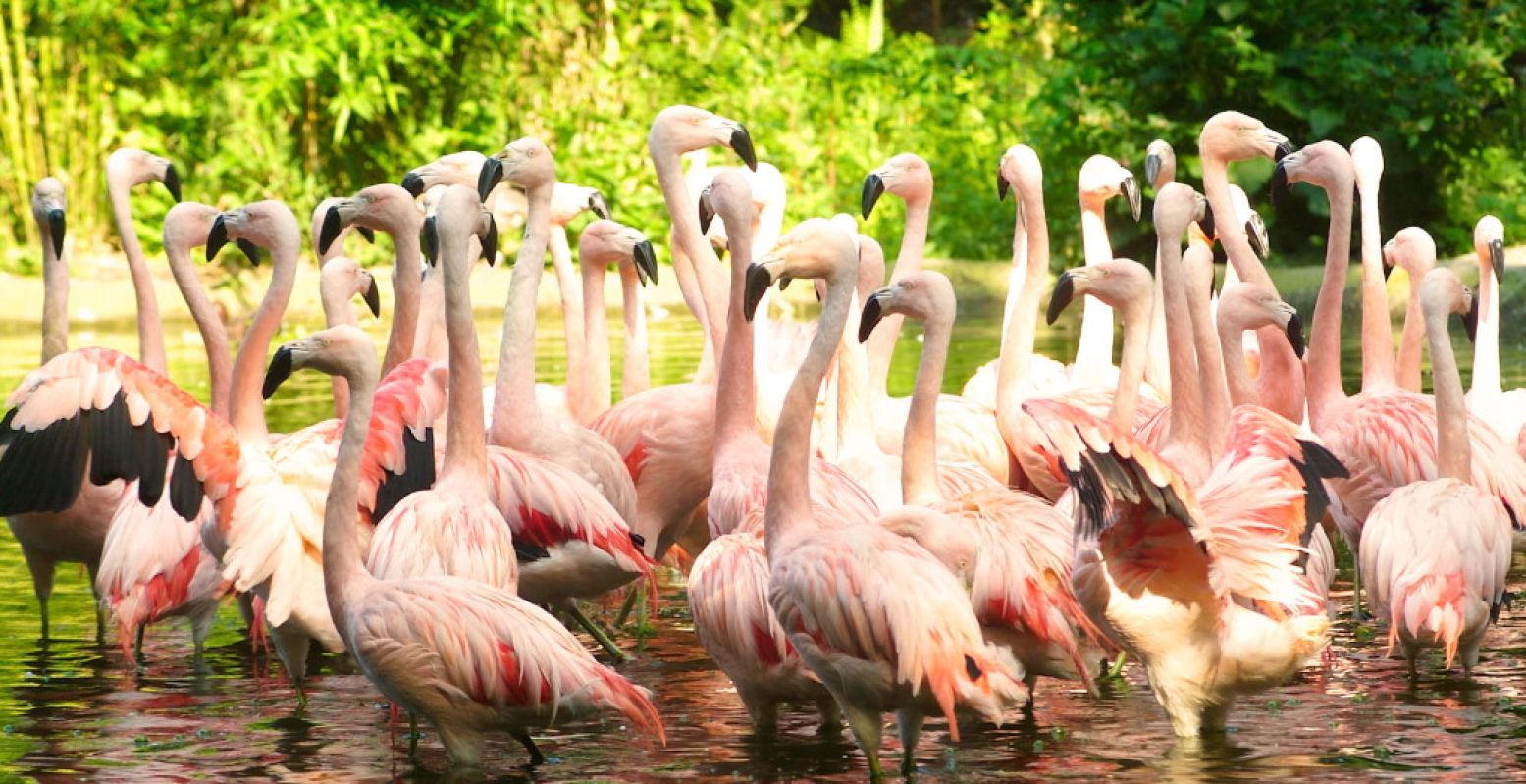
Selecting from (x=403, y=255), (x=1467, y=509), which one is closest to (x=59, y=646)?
(x=403, y=255)

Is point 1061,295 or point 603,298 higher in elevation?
point 603,298

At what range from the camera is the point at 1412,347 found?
7531 mm

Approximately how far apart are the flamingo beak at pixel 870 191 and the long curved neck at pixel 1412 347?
74.7 inches

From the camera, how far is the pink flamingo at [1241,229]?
709cm

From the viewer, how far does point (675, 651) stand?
20.5ft

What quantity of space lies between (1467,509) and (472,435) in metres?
2.54

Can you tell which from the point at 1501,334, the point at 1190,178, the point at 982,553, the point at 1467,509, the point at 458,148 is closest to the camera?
the point at 982,553

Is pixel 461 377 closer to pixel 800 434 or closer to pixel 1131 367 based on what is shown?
pixel 800 434

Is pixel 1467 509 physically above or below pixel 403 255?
below

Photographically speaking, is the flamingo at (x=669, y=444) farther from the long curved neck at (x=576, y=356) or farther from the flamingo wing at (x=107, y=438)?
the flamingo wing at (x=107, y=438)

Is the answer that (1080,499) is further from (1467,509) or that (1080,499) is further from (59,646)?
(59,646)

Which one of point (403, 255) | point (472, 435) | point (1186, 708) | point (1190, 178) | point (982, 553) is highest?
point (1190, 178)

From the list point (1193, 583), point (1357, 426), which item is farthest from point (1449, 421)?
point (1193, 583)

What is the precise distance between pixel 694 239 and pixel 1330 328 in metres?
2.13
